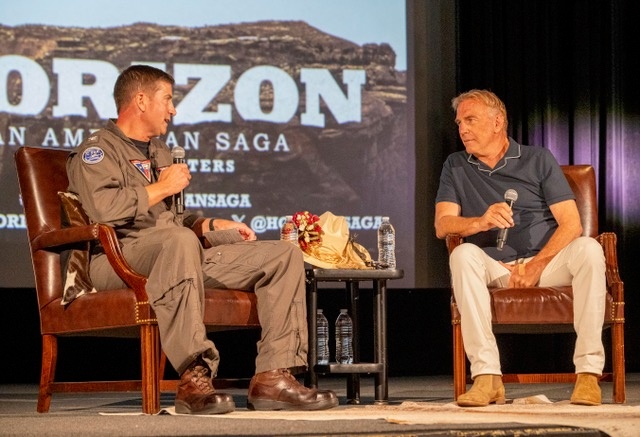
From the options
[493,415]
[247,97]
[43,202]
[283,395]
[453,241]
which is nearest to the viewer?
[493,415]

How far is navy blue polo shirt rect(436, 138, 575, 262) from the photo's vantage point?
3875 mm

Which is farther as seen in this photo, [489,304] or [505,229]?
[505,229]

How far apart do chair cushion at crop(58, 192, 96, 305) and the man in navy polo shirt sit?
1226 mm

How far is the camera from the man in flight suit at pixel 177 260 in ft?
10.1

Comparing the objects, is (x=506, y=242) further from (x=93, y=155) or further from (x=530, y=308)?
(x=93, y=155)

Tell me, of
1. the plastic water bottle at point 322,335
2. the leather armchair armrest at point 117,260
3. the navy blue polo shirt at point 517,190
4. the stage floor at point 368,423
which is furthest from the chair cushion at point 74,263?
the navy blue polo shirt at point 517,190

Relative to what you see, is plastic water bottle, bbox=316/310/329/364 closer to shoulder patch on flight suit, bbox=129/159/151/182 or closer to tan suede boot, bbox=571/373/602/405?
shoulder patch on flight suit, bbox=129/159/151/182

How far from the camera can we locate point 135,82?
356 cm

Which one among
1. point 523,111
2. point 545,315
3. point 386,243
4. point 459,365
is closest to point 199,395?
point 459,365

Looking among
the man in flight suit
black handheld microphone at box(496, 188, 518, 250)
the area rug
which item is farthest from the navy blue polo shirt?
the man in flight suit

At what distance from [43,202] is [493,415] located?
1.73m

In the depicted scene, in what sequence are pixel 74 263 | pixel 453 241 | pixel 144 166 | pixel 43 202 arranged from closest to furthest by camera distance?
1. pixel 74 263
2. pixel 144 166
3. pixel 43 202
4. pixel 453 241

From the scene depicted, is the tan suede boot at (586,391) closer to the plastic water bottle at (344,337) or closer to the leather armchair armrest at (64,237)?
the plastic water bottle at (344,337)

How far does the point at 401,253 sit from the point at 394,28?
49.6 inches
